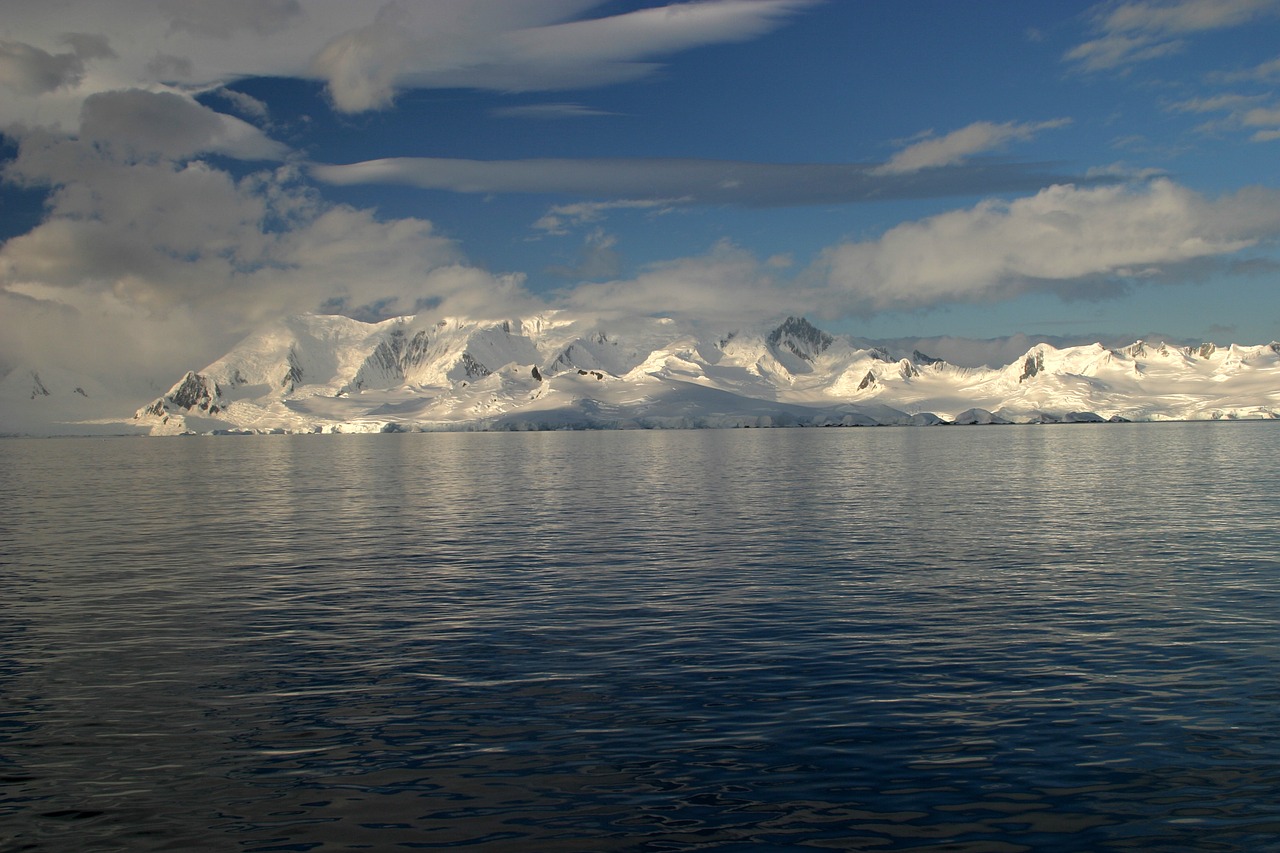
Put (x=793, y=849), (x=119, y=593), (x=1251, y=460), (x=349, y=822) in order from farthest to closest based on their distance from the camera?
(x=1251, y=460) < (x=119, y=593) < (x=349, y=822) < (x=793, y=849)

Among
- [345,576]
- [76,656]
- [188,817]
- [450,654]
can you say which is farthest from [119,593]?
[188,817]

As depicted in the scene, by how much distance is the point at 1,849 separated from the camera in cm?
1331

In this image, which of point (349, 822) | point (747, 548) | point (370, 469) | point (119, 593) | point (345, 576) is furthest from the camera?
point (370, 469)

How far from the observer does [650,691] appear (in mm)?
20094

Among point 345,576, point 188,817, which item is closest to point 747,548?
point 345,576

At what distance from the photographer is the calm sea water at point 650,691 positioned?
1408 centimetres

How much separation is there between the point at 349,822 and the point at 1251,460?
114 m

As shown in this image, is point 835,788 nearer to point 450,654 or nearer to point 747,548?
point 450,654

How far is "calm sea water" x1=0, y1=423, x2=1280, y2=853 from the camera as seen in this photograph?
14078 mm

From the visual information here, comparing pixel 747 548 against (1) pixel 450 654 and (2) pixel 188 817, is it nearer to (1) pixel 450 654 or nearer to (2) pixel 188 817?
(1) pixel 450 654

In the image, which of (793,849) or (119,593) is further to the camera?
(119,593)

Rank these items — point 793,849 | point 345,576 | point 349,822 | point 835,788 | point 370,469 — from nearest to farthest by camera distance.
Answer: point 793,849 < point 349,822 < point 835,788 < point 345,576 < point 370,469

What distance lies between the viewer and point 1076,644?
2364 centimetres

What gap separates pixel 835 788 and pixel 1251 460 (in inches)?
4287
